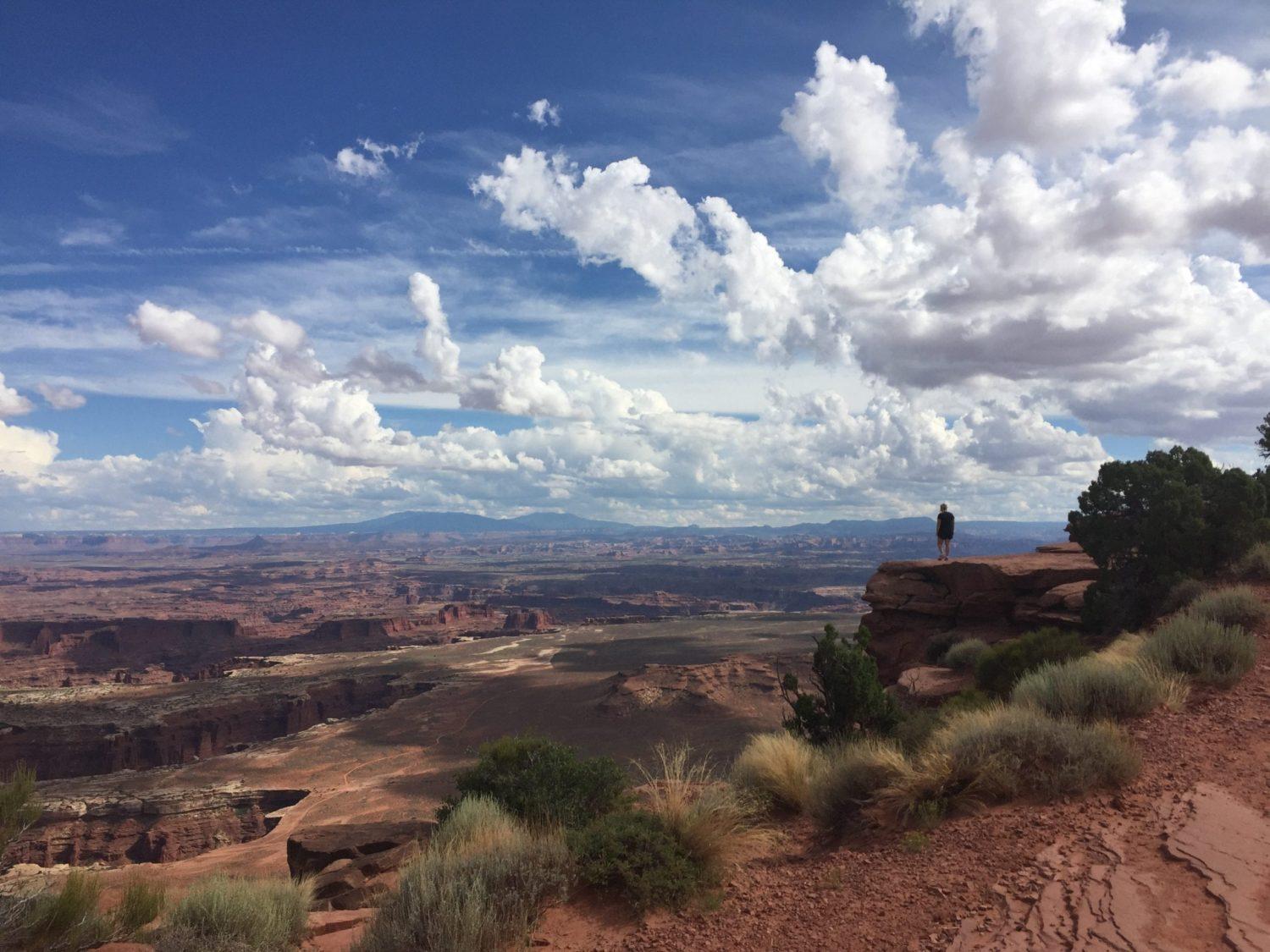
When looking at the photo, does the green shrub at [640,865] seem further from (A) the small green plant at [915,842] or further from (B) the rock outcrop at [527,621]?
(B) the rock outcrop at [527,621]

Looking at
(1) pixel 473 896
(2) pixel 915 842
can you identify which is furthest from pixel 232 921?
(2) pixel 915 842

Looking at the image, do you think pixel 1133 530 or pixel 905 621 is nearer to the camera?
pixel 1133 530

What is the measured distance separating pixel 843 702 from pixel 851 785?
436 cm

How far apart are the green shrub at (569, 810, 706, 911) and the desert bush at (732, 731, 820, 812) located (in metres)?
2.53

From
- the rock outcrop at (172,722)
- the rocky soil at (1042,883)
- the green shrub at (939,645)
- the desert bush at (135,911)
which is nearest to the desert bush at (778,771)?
the rocky soil at (1042,883)

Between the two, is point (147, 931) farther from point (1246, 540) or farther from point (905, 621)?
point (905, 621)

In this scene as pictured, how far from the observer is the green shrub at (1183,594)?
15656 millimetres

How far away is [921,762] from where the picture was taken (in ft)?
25.9

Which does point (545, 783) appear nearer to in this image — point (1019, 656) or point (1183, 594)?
point (1019, 656)

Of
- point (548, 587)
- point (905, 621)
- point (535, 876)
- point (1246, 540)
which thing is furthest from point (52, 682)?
point (548, 587)

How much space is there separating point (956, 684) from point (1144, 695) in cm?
1031

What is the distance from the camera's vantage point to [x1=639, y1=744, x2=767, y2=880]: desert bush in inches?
Result: 273

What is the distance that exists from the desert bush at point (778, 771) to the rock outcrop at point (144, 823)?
34904 millimetres

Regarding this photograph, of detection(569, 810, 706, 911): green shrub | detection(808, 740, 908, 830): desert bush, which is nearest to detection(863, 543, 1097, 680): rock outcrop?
detection(808, 740, 908, 830): desert bush
